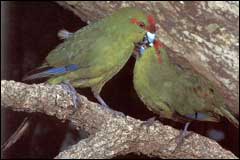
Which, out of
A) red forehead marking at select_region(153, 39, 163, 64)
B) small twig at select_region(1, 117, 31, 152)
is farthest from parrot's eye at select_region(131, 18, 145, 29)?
small twig at select_region(1, 117, 31, 152)

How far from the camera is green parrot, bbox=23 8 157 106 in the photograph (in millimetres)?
2920

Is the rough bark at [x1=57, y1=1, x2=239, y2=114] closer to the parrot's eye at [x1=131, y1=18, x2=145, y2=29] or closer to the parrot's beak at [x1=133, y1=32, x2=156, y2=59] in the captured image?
the parrot's beak at [x1=133, y1=32, x2=156, y2=59]

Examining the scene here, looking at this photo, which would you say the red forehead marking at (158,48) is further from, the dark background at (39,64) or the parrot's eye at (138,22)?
the dark background at (39,64)

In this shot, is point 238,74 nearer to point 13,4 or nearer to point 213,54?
point 213,54

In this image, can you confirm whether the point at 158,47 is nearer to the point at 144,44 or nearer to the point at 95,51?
the point at 144,44

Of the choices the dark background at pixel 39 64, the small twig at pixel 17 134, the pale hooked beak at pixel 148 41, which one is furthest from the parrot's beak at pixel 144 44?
the dark background at pixel 39 64

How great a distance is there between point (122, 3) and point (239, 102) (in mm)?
1043

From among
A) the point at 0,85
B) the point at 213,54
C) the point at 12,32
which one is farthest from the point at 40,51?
the point at 0,85

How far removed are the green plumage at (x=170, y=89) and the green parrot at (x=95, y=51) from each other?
0.47 feet

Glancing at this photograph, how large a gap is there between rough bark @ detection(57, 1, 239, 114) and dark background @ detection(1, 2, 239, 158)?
0.39 metres

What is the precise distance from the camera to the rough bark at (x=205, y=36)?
3.97 metres

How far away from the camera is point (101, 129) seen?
2.68 meters

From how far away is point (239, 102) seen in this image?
405 centimetres

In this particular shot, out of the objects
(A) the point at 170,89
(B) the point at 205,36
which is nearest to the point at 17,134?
(A) the point at 170,89
